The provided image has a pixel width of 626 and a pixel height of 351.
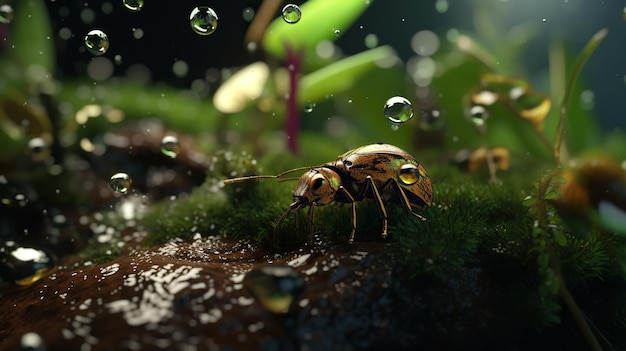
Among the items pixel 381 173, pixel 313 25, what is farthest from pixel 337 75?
pixel 381 173

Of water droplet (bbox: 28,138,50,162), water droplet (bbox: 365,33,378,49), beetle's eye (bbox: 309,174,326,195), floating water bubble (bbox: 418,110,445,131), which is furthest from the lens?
water droplet (bbox: 365,33,378,49)

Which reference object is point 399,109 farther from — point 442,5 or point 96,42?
point 442,5

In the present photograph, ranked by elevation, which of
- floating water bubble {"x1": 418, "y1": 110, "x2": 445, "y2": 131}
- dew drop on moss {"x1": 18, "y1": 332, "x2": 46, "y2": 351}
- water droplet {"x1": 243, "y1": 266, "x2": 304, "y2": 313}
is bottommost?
dew drop on moss {"x1": 18, "y1": 332, "x2": 46, "y2": 351}

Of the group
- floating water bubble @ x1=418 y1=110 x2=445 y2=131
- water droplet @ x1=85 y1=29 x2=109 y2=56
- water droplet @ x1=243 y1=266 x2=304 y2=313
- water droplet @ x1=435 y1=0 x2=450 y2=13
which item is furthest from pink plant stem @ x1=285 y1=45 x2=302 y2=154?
water droplet @ x1=243 y1=266 x2=304 y2=313

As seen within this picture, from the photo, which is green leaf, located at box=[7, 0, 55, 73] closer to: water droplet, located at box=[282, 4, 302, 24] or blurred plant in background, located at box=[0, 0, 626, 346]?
blurred plant in background, located at box=[0, 0, 626, 346]

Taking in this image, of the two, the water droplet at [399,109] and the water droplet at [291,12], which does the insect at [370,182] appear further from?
the water droplet at [291,12]

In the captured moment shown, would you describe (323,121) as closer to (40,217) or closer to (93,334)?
(40,217)
